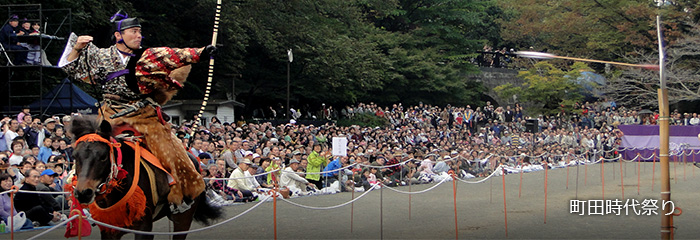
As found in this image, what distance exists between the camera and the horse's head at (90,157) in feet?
18.7

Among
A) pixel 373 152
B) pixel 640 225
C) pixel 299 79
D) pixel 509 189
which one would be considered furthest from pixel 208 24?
pixel 640 225

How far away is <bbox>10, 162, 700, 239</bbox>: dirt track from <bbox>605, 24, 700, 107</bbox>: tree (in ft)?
65.2

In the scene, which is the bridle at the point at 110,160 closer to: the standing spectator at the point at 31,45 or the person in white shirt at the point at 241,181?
the person in white shirt at the point at 241,181

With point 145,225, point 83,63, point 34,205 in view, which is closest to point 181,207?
point 145,225

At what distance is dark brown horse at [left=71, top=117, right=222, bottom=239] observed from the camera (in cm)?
581

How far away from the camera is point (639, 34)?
3734 cm

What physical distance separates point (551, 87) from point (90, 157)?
1303 inches

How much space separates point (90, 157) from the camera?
19.2 feet

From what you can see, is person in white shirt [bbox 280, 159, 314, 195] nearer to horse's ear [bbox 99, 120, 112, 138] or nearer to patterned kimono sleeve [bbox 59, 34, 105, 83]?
patterned kimono sleeve [bbox 59, 34, 105, 83]

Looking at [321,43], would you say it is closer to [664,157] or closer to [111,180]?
[664,157]

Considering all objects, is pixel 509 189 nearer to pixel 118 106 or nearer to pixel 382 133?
pixel 382 133

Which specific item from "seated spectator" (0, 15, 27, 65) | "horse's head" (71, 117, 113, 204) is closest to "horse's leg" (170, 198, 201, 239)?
"horse's head" (71, 117, 113, 204)

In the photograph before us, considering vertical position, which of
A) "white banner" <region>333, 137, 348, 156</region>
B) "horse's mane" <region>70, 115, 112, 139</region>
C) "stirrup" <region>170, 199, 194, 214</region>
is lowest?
"stirrup" <region>170, 199, 194, 214</region>

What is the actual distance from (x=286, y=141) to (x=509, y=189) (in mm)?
6014
